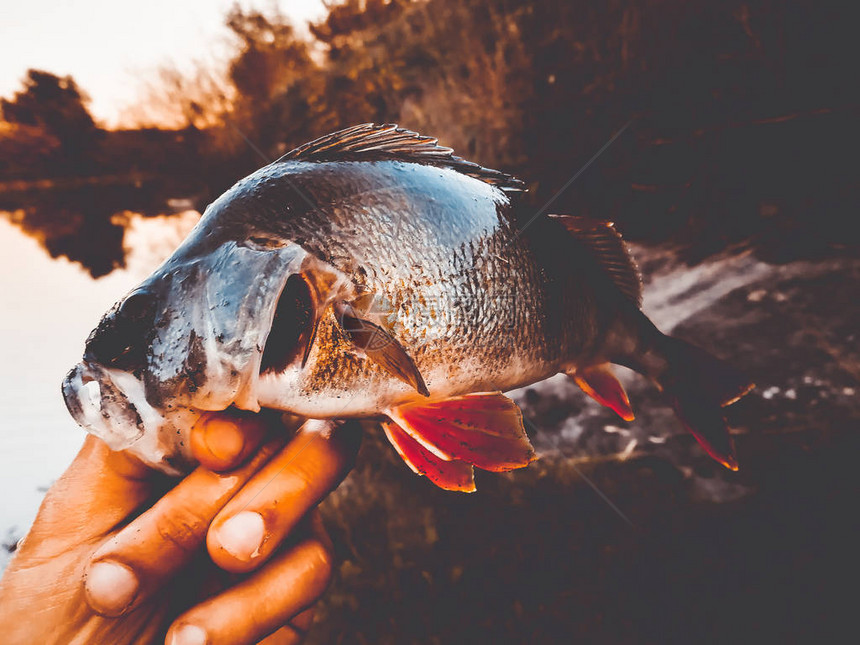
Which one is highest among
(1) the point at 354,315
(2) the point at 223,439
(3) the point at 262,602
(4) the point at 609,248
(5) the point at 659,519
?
(1) the point at 354,315

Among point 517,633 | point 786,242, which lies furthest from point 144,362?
point 786,242

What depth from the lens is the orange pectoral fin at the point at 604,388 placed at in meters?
1.56

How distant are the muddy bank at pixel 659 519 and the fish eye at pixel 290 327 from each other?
8.39ft

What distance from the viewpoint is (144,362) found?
3.07 ft

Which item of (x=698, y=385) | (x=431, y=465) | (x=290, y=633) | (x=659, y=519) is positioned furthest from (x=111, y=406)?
(x=659, y=519)

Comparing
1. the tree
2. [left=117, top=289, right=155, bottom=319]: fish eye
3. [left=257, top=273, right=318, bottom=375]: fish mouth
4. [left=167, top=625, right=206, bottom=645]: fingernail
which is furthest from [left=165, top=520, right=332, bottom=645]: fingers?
the tree

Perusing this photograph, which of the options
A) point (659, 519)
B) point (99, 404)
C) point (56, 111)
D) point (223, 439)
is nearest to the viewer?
point (99, 404)

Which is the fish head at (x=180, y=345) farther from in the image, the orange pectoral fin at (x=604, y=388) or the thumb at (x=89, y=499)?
the orange pectoral fin at (x=604, y=388)

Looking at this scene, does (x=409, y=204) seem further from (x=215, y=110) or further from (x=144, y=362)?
(x=215, y=110)

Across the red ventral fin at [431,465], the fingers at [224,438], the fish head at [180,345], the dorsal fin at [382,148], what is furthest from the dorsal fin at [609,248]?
the fingers at [224,438]

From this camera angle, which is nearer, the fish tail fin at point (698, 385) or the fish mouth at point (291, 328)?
the fish mouth at point (291, 328)

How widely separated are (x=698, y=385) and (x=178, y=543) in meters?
1.51

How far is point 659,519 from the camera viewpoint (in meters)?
3.00

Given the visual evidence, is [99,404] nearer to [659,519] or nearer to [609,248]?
[609,248]
